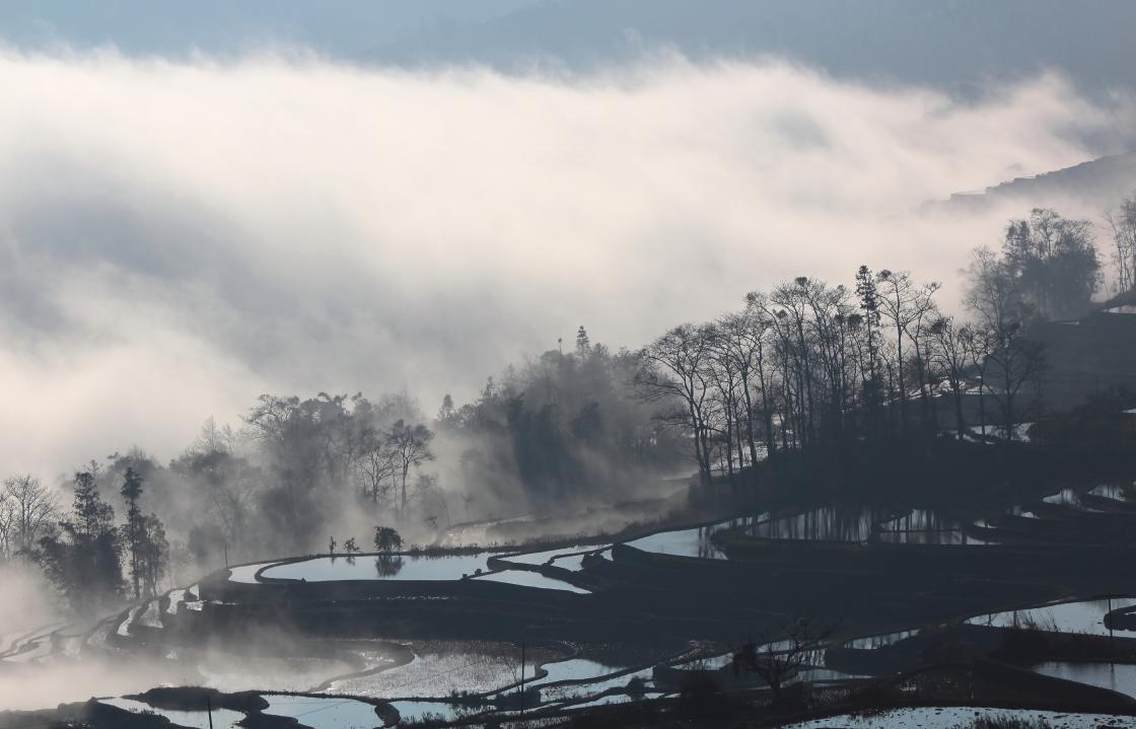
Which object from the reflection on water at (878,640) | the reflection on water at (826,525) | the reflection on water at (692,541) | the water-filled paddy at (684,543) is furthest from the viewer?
the reflection on water at (692,541)

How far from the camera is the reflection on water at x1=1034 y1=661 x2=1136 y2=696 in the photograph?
1266 inches

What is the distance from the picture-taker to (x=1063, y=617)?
39.6 metres

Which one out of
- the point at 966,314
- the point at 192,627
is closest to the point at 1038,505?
the point at 192,627

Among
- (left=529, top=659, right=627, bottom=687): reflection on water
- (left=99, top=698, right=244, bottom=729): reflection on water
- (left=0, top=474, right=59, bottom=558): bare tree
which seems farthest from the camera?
(left=0, top=474, right=59, bottom=558): bare tree

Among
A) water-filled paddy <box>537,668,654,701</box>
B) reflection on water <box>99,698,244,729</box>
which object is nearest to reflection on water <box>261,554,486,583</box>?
reflection on water <box>99,698,244,729</box>

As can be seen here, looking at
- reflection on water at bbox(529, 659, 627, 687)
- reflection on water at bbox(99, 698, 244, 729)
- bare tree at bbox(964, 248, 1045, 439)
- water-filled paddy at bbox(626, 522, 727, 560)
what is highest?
bare tree at bbox(964, 248, 1045, 439)

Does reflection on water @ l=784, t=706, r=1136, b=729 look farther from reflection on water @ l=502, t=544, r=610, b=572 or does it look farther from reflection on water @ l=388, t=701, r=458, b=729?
reflection on water @ l=502, t=544, r=610, b=572

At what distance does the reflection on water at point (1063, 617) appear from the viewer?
38056mm

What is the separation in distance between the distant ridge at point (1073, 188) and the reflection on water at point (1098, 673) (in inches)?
5295

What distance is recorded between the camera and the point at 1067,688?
32.4m

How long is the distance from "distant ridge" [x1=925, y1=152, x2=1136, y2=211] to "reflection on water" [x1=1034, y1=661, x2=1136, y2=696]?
134482 mm

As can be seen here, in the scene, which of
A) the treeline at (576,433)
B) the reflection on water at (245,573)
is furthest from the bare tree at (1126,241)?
the reflection on water at (245,573)

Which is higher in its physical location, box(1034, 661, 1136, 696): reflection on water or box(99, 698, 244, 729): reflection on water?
box(1034, 661, 1136, 696): reflection on water

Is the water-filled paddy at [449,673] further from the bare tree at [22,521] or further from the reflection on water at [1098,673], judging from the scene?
the bare tree at [22,521]
